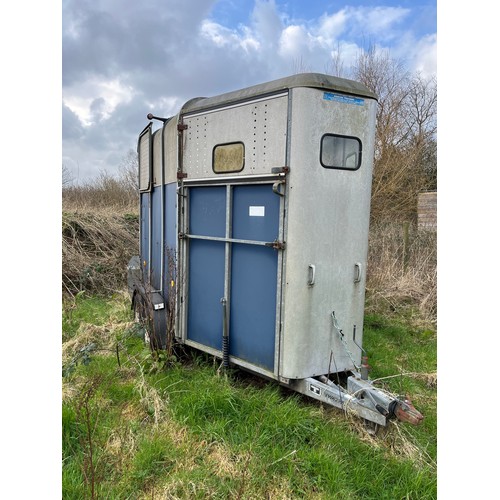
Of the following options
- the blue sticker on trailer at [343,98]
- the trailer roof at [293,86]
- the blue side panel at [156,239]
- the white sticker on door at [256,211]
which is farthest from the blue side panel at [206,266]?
the blue sticker on trailer at [343,98]

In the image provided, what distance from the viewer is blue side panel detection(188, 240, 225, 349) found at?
4293 mm

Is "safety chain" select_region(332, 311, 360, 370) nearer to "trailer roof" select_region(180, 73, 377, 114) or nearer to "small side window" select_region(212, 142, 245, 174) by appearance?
"small side window" select_region(212, 142, 245, 174)

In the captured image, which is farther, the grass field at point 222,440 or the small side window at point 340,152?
the small side window at point 340,152

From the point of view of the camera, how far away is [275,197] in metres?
3.67

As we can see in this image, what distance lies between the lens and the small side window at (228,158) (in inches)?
154

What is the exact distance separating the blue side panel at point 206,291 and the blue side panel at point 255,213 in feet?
1.22

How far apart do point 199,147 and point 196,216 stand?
28.5 inches

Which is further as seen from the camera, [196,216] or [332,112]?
[196,216]

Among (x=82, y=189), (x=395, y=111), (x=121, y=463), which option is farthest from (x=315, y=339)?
(x=82, y=189)

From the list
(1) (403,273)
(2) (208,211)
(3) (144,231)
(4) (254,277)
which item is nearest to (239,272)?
(4) (254,277)

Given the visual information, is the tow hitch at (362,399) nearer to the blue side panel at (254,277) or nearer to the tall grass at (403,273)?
the blue side panel at (254,277)

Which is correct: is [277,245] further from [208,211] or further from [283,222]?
[208,211]

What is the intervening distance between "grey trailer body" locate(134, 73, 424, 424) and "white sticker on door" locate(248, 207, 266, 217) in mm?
13

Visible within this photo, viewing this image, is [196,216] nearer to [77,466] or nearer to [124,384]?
[124,384]
